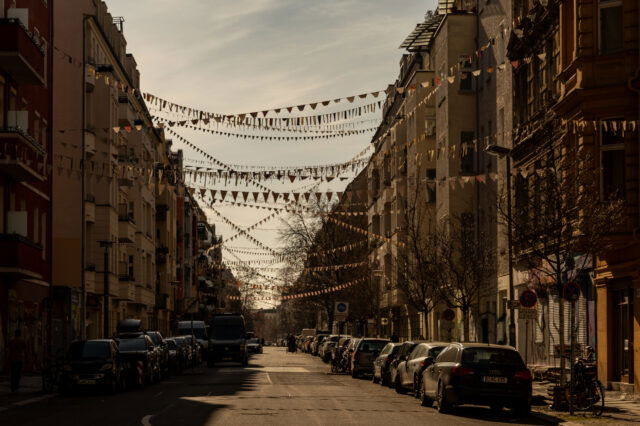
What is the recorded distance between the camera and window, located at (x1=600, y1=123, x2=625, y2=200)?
3319 centimetres

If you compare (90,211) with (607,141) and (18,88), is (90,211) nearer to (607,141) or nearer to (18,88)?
(18,88)

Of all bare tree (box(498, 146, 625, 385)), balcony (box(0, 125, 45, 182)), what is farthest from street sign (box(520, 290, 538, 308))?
balcony (box(0, 125, 45, 182))

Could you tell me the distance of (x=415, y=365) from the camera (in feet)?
108

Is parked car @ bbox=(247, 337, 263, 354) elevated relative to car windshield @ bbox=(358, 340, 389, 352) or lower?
lower

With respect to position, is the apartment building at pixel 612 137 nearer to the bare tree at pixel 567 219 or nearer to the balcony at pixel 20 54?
the bare tree at pixel 567 219

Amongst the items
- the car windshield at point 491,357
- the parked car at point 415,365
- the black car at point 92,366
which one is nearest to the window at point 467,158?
the parked car at point 415,365

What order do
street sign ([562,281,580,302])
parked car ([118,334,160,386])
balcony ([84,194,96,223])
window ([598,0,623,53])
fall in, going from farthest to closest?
balcony ([84,194,96,223])
parked car ([118,334,160,386])
window ([598,0,623,53])
street sign ([562,281,580,302])

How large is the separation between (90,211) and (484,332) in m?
19.7

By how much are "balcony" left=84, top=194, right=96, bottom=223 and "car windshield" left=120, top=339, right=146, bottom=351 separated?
1916 centimetres

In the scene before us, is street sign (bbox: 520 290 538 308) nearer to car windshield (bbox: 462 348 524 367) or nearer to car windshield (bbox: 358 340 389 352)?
car windshield (bbox: 462 348 524 367)

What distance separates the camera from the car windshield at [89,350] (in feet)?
114

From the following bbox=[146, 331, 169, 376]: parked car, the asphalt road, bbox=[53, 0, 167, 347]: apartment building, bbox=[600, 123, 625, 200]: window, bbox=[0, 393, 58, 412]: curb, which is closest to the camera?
the asphalt road

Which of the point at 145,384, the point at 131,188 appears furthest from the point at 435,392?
the point at 131,188

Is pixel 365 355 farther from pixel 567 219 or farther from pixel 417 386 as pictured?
pixel 567 219
